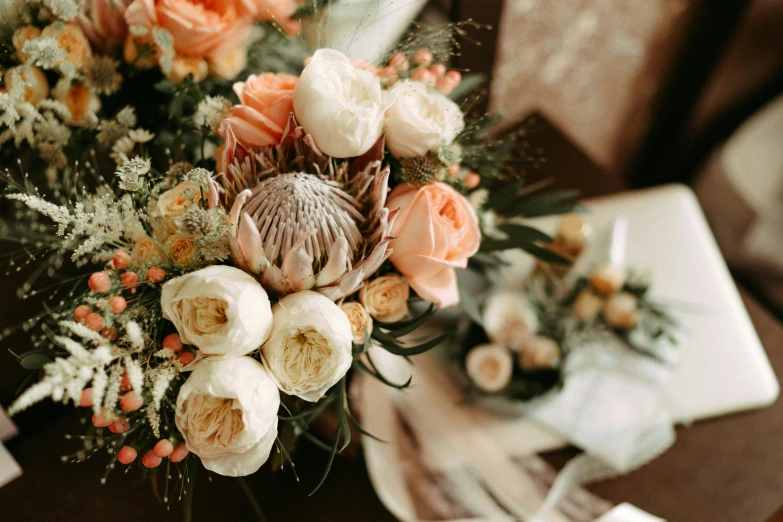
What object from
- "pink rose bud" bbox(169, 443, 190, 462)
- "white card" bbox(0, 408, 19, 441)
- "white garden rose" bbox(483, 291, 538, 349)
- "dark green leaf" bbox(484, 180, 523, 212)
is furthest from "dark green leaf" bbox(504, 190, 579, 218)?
"white card" bbox(0, 408, 19, 441)

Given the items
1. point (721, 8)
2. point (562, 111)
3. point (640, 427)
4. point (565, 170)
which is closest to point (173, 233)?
point (640, 427)

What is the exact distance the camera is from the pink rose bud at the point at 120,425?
43 cm

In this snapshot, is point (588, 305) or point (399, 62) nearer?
point (399, 62)

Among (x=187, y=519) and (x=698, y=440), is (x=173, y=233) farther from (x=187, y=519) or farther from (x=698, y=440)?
(x=698, y=440)

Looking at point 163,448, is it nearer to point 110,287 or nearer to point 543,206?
point 110,287

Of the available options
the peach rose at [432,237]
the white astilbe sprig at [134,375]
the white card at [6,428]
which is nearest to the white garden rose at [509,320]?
the peach rose at [432,237]

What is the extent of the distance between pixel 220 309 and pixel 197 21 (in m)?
0.32

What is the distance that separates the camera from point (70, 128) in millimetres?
627

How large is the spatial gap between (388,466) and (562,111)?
3.86 ft

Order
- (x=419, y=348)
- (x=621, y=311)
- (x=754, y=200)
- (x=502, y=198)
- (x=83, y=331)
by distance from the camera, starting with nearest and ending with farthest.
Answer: (x=83, y=331), (x=419, y=348), (x=502, y=198), (x=621, y=311), (x=754, y=200)

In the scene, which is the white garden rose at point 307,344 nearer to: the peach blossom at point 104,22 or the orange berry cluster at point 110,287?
the orange berry cluster at point 110,287

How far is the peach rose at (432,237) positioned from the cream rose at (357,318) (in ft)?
0.20

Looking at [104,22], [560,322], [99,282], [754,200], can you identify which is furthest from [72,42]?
[754,200]

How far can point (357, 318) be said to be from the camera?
48cm
